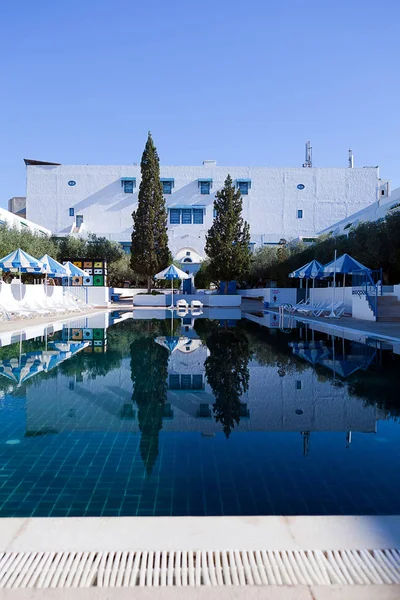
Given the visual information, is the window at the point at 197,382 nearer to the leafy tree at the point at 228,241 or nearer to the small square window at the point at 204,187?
the leafy tree at the point at 228,241

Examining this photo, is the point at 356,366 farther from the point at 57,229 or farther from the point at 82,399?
the point at 57,229

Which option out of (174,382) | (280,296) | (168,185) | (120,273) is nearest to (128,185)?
(168,185)

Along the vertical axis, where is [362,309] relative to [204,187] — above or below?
below

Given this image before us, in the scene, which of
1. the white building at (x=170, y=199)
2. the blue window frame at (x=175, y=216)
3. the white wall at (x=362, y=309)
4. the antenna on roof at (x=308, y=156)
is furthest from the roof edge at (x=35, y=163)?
the white wall at (x=362, y=309)

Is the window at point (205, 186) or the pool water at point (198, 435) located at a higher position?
the window at point (205, 186)

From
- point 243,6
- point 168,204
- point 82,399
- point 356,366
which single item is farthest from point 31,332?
point 168,204

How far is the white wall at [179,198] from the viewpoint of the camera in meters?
54.1

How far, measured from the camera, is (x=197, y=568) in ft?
6.59

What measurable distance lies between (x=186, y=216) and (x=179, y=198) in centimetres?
231

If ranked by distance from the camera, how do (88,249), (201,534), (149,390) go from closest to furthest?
(201,534) < (149,390) < (88,249)

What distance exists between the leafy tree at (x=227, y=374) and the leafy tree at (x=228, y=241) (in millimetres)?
17017

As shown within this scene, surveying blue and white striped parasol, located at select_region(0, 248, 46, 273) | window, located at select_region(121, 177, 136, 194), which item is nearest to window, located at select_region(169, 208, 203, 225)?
window, located at select_region(121, 177, 136, 194)

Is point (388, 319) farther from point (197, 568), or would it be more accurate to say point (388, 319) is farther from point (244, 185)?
point (244, 185)

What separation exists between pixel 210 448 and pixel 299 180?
55398mm
